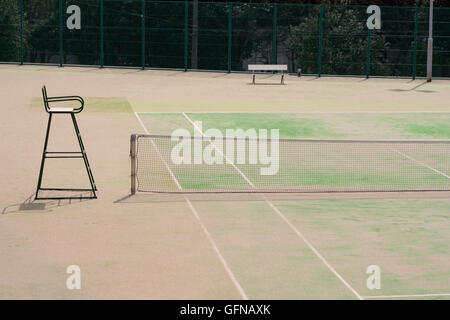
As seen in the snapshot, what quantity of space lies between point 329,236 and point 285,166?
5.59 m

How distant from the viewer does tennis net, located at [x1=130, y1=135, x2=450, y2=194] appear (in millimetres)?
16844

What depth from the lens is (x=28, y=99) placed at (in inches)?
1182

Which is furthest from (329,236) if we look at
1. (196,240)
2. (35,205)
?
(35,205)

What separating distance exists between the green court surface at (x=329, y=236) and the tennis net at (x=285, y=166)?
3.5 inches

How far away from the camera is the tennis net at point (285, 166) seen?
55.3ft

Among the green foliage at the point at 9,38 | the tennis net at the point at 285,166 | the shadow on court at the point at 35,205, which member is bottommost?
the shadow on court at the point at 35,205

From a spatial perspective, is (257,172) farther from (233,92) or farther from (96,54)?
(96,54)

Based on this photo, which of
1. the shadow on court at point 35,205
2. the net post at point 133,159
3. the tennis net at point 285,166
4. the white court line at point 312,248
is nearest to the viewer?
the white court line at point 312,248

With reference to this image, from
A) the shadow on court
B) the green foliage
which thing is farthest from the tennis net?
the green foliage
